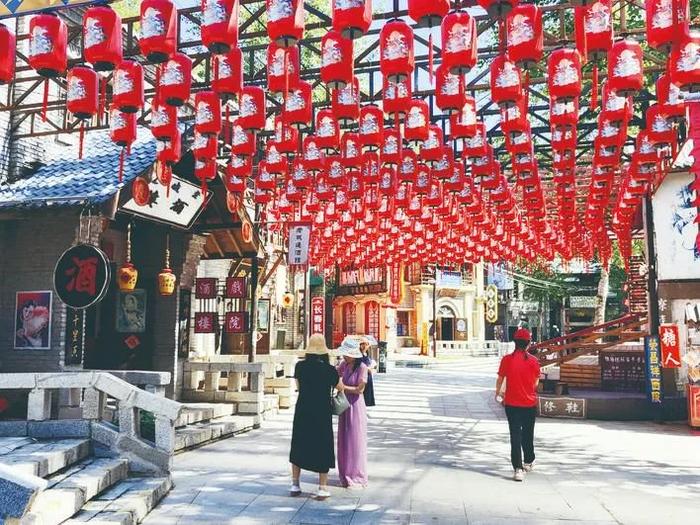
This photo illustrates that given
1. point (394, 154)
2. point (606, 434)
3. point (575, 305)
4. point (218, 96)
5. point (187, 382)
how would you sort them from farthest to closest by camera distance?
point (575, 305)
point (187, 382)
point (606, 434)
point (394, 154)
point (218, 96)

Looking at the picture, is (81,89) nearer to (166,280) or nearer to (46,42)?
(46,42)

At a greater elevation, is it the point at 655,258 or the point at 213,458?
the point at 655,258

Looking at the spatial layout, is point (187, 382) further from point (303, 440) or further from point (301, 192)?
point (303, 440)

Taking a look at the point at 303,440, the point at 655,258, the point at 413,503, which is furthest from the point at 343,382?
the point at 655,258

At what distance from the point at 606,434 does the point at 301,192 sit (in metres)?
8.78

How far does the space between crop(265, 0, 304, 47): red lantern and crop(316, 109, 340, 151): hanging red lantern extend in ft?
9.71

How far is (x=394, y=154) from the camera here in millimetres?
10672

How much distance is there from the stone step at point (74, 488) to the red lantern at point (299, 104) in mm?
5465

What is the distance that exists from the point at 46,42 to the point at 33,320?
5.45 m

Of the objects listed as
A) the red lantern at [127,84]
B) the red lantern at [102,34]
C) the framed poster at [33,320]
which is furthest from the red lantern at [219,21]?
the framed poster at [33,320]

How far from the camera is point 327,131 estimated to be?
9.73 m

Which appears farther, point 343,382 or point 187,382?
point 187,382

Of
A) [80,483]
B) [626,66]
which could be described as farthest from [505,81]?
[80,483]

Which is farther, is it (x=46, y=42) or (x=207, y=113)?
(x=207, y=113)
